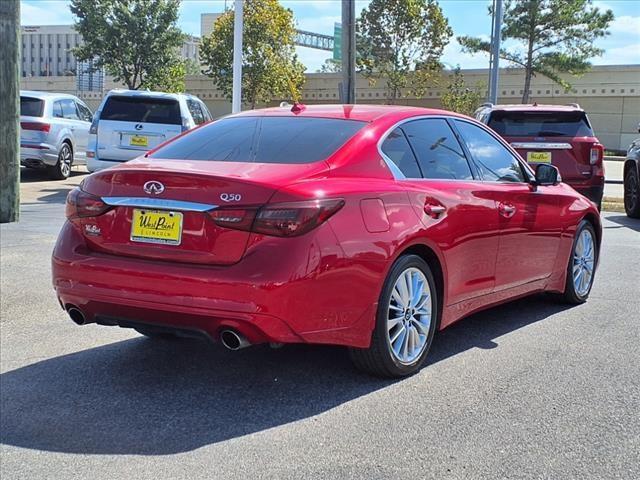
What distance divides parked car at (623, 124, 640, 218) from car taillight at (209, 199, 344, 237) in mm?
10116

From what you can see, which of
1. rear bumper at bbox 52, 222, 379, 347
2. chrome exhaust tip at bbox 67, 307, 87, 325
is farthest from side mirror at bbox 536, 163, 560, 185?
chrome exhaust tip at bbox 67, 307, 87, 325

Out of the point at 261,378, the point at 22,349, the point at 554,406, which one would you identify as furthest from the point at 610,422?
the point at 22,349

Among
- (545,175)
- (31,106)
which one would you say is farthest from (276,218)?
(31,106)

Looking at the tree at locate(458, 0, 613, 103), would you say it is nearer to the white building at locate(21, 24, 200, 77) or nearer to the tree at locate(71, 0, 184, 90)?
the tree at locate(71, 0, 184, 90)

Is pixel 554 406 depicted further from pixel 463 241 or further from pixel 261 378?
pixel 261 378

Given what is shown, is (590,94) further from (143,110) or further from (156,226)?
(156,226)

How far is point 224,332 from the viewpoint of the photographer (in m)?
3.87

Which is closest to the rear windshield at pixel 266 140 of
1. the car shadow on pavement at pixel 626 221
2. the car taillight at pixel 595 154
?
the car taillight at pixel 595 154

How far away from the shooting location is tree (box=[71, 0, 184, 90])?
38.3 m

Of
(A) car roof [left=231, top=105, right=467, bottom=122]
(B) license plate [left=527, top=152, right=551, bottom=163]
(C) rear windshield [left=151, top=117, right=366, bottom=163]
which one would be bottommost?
(B) license plate [left=527, top=152, right=551, bottom=163]

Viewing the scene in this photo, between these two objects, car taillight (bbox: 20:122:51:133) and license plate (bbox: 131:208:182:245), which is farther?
car taillight (bbox: 20:122:51:133)

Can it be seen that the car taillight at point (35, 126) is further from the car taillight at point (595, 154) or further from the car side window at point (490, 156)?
the car side window at point (490, 156)

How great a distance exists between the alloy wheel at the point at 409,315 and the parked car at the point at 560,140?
671 cm

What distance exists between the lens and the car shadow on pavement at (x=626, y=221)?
11.9 meters
